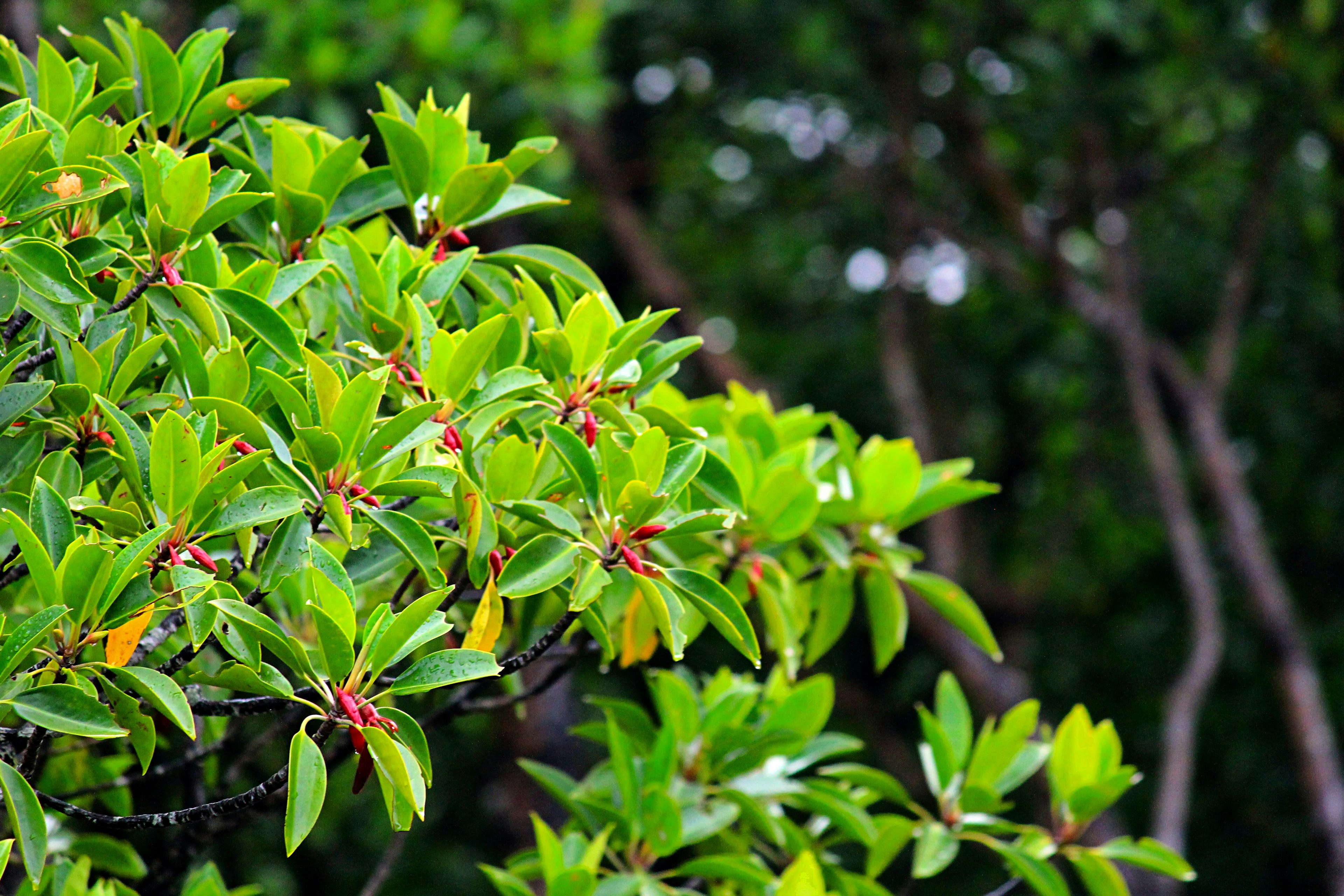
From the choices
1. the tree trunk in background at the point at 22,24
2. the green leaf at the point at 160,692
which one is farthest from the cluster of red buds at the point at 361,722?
the tree trunk in background at the point at 22,24

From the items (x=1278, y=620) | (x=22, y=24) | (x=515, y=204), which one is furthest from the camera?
(x=1278, y=620)

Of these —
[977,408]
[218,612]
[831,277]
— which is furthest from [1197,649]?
[218,612]

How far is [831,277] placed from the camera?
26.2 ft

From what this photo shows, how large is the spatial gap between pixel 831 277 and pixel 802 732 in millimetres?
6299

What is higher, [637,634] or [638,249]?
[637,634]

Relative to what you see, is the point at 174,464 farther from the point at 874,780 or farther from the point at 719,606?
the point at 874,780

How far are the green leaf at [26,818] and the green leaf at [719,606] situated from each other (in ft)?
2.03

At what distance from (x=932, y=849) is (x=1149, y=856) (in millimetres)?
347

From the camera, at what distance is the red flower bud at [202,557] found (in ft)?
3.71

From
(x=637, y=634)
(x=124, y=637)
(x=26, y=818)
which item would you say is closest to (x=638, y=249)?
(x=637, y=634)

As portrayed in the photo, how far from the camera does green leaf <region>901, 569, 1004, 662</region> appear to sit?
1759mm

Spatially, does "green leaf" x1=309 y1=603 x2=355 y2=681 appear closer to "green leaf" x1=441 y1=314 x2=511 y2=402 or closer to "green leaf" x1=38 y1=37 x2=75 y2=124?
"green leaf" x1=441 y1=314 x2=511 y2=402

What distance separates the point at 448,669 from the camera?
1.09 meters

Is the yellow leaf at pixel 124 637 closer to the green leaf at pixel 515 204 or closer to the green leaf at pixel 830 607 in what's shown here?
the green leaf at pixel 515 204
